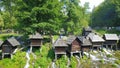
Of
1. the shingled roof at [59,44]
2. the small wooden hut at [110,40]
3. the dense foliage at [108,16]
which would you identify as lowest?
the small wooden hut at [110,40]

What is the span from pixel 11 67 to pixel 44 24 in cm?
1582

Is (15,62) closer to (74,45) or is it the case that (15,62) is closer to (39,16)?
(74,45)

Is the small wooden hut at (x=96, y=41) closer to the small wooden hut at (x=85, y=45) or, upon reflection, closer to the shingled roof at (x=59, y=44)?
the small wooden hut at (x=85, y=45)

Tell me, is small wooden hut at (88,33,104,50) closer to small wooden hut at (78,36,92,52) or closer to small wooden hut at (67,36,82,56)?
small wooden hut at (78,36,92,52)

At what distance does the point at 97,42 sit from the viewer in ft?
196

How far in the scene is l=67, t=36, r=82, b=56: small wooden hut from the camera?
52.5m

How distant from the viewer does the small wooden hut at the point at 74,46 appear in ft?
172

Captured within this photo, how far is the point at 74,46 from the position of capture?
5306cm

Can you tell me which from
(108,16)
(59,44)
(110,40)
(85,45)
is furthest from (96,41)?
(108,16)

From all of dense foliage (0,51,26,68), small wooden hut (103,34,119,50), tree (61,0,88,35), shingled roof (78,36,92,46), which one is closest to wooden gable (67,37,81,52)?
shingled roof (78,36,92,46)

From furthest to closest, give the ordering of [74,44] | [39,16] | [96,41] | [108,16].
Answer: [108,16]
[39,16]
[96,41]
[74,44]

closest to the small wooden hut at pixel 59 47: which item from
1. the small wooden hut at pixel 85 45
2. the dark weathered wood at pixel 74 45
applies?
the dark weathered wood at pixel 74 45

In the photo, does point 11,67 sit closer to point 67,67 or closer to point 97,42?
point 67,67

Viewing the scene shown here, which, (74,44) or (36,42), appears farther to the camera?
(36,42)
